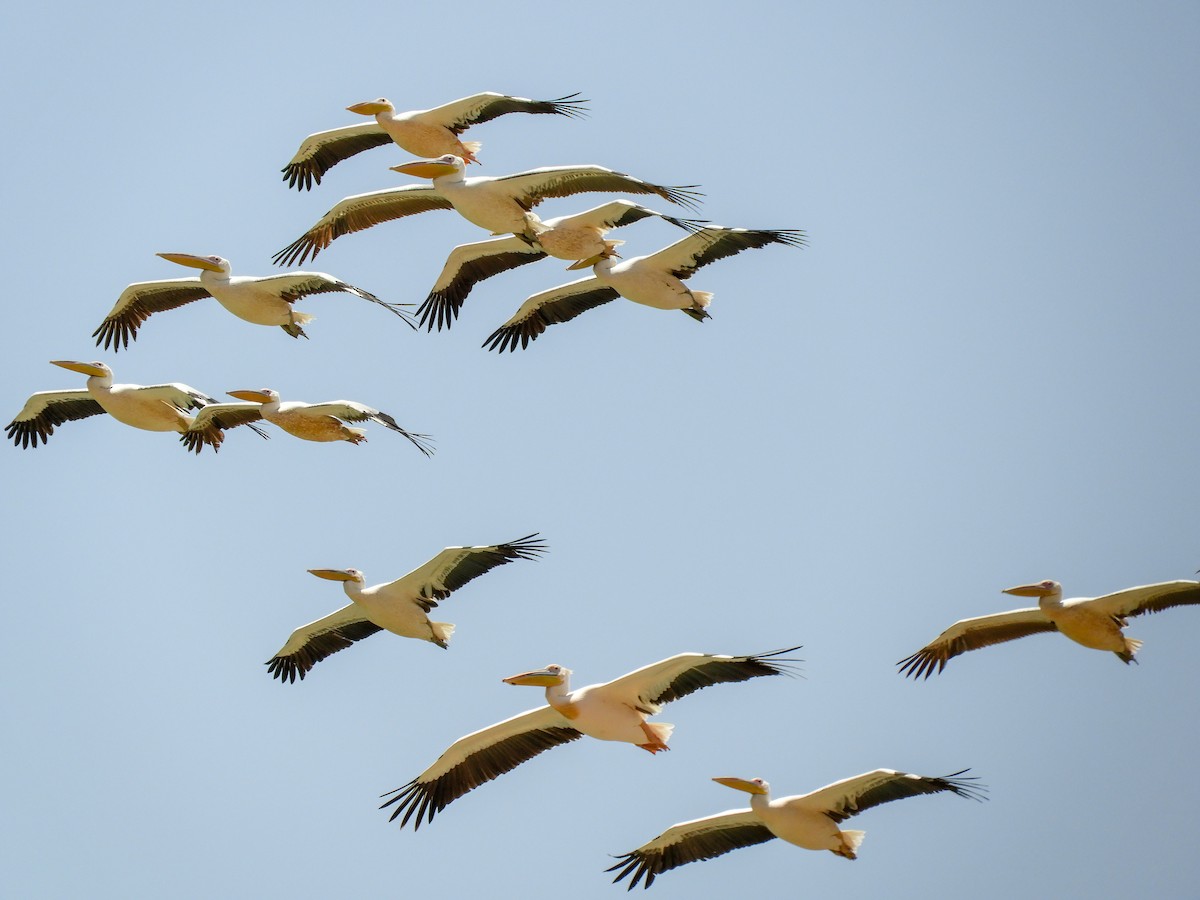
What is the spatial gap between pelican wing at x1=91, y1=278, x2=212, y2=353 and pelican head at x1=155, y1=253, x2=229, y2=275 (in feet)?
2.12

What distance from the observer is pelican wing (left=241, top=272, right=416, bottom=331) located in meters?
15.5

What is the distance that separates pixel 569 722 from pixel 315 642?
3409 mm

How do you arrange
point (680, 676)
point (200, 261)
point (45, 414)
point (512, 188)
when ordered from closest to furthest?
point (680, 676), point (512, 188), point (200, 261), point (45, 414)

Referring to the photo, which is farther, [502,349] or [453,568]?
[502,349]

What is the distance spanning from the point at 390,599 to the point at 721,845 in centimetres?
329

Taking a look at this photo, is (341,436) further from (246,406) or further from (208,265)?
(208,265)

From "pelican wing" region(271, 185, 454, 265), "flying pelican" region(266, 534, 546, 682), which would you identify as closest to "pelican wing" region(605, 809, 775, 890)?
"flying pelican" region(266, 534, 546, 682)

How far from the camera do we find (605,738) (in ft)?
→ 44.3

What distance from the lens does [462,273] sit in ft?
54.6

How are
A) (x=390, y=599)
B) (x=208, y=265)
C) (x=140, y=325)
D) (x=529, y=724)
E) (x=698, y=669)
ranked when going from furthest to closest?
(x=140, y=325), (x=208, y=265), (x=390, y=599), (x=529, y=724), (x=698, y=669)

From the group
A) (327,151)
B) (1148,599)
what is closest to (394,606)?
(327,151)

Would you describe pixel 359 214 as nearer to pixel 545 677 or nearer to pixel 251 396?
pixel 251 396

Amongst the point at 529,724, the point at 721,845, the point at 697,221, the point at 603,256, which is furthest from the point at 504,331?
the point at 721,845

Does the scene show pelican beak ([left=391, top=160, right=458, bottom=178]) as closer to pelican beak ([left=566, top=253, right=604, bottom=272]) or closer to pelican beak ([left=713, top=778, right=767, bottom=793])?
pelican beak ([left=566, top=253, right=604, bottom=272])
